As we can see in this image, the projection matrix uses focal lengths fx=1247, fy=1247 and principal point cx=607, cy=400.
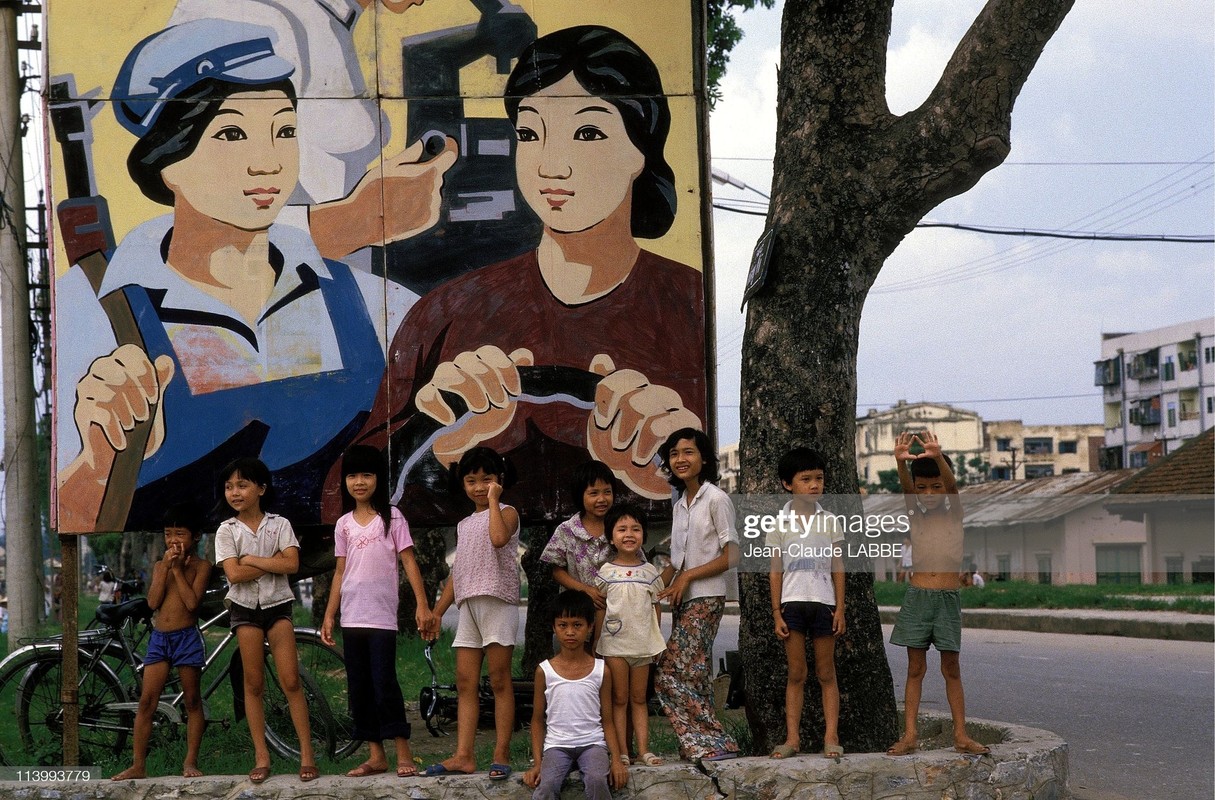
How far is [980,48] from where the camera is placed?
237 inches

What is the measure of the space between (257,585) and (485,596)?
3.53 ft

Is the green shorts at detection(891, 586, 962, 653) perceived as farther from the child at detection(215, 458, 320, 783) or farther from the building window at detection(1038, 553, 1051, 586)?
the building window at detection(1038, 553, 1051, 586)

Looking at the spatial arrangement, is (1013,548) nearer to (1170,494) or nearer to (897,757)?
(1170,494)

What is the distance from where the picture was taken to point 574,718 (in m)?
5.14

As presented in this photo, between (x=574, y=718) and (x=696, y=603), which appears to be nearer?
(x=574, y=718)

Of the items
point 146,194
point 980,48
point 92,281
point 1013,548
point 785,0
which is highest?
point 785,0

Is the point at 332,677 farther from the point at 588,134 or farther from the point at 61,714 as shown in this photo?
the point at 588,134

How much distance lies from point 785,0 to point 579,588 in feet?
10.8

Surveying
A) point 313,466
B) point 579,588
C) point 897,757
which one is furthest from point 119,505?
point 897,757

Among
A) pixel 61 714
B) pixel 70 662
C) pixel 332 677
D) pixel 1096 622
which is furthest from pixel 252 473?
pixel 1096 622

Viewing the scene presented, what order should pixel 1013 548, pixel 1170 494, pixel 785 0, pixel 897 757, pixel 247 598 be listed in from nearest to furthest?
pixel 897 757 → pixel 247 598 → pixel 785 0 → pixel 1170 494 → pixel 1013 548

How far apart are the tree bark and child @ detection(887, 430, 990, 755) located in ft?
1.41

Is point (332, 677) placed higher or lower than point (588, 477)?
lower

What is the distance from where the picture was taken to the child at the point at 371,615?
5535 millimetres
